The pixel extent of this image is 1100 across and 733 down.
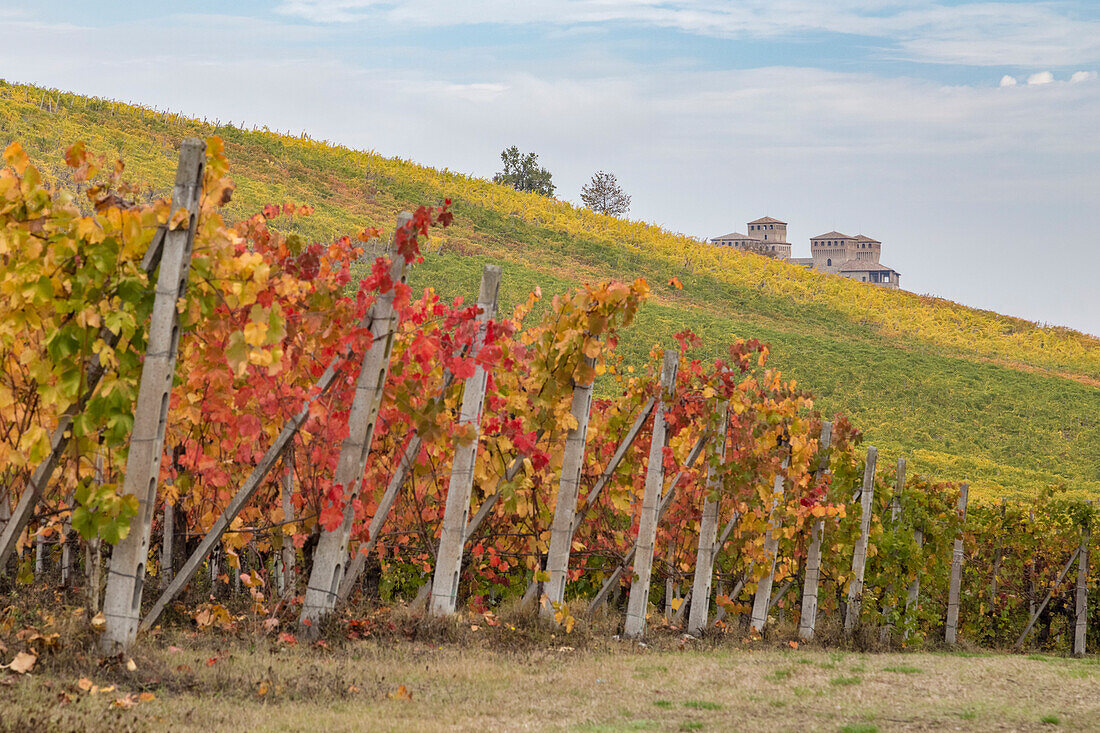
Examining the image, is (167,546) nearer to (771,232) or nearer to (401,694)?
(401,694)

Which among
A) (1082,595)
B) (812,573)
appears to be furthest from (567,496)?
(1082,595)

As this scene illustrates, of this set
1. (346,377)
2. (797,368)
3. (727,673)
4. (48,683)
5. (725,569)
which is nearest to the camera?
(48,683)

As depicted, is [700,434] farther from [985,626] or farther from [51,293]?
[985,626]

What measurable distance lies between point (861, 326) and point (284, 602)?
130ft

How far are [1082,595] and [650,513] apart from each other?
32.1 ft

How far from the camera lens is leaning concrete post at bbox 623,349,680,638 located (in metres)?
9.09

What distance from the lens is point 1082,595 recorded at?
15.3 m

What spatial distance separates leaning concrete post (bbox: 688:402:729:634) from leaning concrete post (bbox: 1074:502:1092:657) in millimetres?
8230

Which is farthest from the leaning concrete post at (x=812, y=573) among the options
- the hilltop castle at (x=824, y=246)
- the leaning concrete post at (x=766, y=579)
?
the hilltop castle at (x=824, y=246)

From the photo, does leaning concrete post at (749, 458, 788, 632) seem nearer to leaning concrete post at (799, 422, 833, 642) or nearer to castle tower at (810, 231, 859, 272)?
leaning concrete post at (799, 422, 833, 642)

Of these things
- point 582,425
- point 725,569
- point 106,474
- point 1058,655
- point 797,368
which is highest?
point 797,368

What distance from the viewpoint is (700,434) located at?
984 centimetres

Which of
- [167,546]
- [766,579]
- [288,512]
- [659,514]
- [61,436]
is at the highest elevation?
[61,436]

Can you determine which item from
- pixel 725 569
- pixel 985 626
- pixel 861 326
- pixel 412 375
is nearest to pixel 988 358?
pixel 861 326
